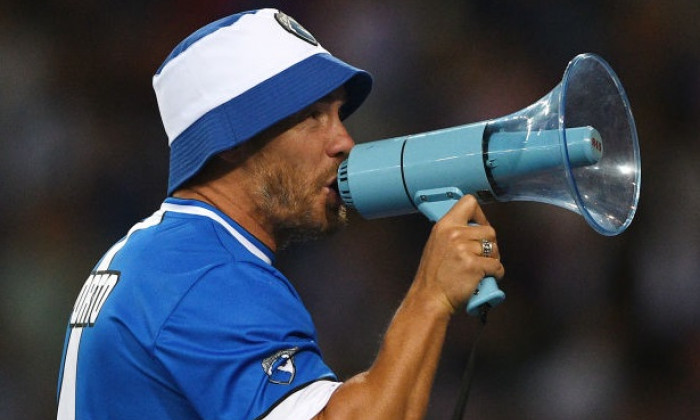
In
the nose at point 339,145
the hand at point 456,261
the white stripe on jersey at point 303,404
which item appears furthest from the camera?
the nose at point 339,145

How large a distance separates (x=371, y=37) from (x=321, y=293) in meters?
1.17

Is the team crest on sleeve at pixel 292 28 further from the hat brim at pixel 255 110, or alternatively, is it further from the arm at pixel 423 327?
the arm at pixel 423 327

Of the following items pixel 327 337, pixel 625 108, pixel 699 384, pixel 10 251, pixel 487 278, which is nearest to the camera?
pixel 487 278

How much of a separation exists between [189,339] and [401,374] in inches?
15.3

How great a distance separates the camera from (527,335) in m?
3.94

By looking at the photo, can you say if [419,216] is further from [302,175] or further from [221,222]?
[221,222]

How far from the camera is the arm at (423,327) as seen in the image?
5.63 ft

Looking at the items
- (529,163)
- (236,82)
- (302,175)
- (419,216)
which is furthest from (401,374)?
(419,216)

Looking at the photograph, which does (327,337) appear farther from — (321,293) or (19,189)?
(19,189)

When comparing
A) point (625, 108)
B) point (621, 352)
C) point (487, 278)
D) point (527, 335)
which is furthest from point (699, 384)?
point (487, 278)

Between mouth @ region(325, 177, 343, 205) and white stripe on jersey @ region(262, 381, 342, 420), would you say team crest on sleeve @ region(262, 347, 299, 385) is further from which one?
mouth @ region(325, 177, 343, 205)

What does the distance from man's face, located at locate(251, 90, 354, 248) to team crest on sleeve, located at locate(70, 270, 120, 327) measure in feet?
1.27

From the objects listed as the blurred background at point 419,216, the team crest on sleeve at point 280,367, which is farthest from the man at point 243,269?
the blurred background at point 419,216

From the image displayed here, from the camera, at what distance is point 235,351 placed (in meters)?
1.74
